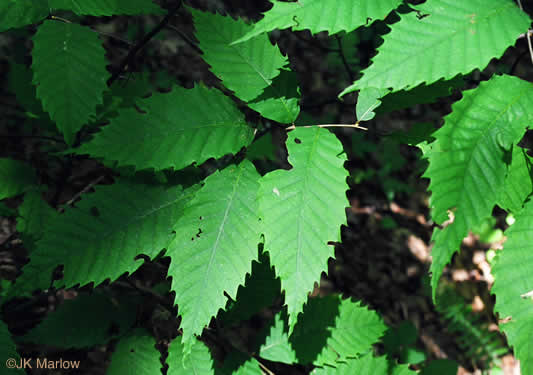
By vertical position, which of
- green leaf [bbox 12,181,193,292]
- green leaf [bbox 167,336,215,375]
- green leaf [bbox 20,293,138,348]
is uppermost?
green leaf [bbox 12,181,193,292]

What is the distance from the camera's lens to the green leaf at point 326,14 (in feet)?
3.33

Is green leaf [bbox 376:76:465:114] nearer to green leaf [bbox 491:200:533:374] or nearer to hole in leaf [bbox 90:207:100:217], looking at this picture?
green leaf [bbox 491:200:533:374]

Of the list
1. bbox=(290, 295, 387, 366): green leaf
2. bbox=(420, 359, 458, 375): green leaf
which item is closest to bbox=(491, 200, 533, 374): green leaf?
bbox=(290, 295, 387, 366): green leaf

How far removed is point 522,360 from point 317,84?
3680 millimetres

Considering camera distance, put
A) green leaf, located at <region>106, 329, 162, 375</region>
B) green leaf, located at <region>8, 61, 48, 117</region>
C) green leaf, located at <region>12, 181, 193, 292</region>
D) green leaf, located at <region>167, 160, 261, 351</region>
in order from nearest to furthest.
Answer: green leaf, located at <region>167, 160, 261, 351</region>, green leaf, located at <region>12, 181, 193, 292</region>, green leaf, located at <region>106, 329, 162, 375</region>, green leaf, located at <region>8, 61, 48, 117</region>

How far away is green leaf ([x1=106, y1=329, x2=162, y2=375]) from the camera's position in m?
1.53

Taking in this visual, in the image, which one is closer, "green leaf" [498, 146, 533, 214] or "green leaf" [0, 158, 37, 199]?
"green leaf" [498, 146, 533, 214]

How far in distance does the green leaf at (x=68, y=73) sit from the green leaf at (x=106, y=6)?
0.39 feet

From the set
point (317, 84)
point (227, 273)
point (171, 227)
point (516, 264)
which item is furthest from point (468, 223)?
point (317, 84)

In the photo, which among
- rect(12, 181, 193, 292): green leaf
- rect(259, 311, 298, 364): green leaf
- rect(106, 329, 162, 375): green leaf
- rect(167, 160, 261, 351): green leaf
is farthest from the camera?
rect(259, 311, 298, 364): green leaf

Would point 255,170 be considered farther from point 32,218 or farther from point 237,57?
point 32,218

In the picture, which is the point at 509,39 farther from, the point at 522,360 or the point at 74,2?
the point at 74,2

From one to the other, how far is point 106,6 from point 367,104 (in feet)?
3.12

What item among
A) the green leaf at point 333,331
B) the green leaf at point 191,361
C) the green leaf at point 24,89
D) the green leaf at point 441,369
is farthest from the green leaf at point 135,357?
the green leaf at point 441,369
